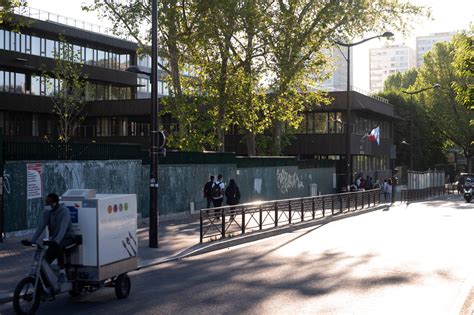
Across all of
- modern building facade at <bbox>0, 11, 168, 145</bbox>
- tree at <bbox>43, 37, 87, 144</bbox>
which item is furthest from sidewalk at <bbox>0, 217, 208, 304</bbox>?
modern building facade at <bbox>0, 11, 168, 145</bbox>

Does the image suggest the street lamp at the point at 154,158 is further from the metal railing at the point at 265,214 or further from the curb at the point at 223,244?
the metal railing at the point at 265,214

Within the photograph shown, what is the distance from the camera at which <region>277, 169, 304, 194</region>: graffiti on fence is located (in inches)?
1319

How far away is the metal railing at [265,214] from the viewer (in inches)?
650

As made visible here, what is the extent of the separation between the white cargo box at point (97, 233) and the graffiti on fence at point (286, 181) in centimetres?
2405

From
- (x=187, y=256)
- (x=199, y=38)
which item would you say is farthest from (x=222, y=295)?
(x=199, y=38)

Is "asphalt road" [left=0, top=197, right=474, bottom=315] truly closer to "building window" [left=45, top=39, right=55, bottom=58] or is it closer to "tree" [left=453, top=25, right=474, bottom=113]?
"tree" [left=453, top=25, right=474, bottom=113]

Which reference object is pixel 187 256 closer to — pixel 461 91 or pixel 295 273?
pixel 295 273

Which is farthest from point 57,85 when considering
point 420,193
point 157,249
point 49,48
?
point 157,249

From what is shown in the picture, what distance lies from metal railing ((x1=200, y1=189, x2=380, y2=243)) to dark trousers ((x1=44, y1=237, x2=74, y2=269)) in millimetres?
7094

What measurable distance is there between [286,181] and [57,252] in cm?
2633

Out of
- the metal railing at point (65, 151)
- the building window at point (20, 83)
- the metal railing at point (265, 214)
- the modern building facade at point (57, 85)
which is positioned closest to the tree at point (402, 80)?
the modern building facade at point (57, 85)

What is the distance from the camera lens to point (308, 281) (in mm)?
10984

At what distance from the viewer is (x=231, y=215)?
56.9 feet

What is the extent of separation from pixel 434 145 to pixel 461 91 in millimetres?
67978
